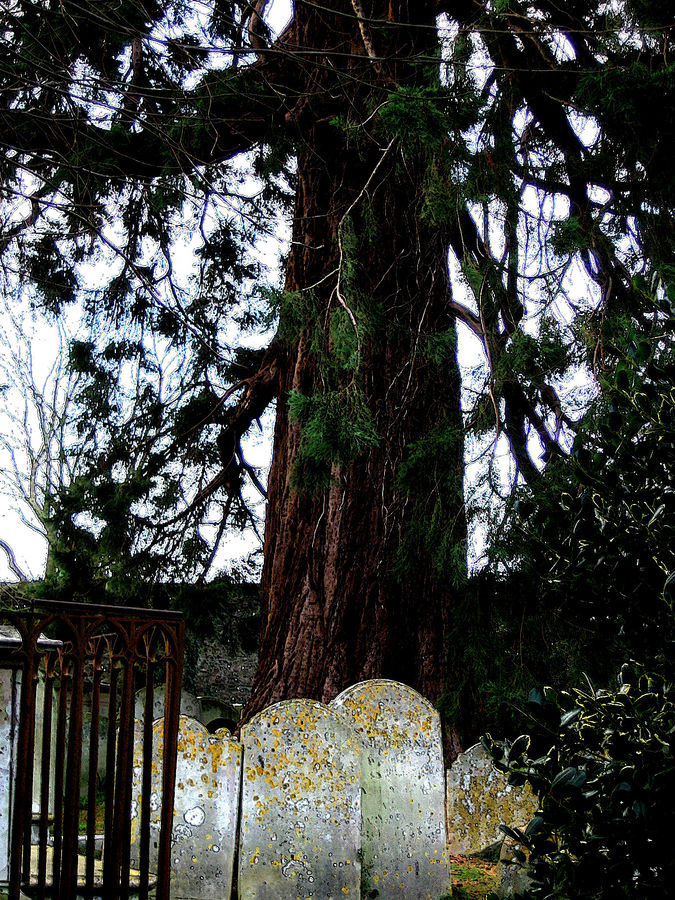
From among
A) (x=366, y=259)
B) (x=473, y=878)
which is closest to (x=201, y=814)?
(x=473, y=878)

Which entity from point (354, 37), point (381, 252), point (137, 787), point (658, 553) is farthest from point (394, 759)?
point (354, 37)

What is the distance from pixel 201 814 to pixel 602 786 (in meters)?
2.37

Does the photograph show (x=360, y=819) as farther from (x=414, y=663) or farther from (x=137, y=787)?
(x=414, y=663)

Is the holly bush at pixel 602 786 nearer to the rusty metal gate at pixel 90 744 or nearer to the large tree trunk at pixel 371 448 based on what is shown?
the rusty metal gate at pixel 90 744

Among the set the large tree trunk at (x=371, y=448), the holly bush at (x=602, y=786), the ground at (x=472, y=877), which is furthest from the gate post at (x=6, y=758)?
the large tree trunk at (x=371, y=448)

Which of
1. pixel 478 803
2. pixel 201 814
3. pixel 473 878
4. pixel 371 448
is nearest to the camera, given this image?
pixel 201 814

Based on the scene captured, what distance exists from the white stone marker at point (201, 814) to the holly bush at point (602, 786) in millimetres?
1810

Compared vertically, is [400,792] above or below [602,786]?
below

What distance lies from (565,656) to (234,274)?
539 centimetres

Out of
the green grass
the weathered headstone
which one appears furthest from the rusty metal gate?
the weathered headstone

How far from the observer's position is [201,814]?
14.0 ft

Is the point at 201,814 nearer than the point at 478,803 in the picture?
Yes

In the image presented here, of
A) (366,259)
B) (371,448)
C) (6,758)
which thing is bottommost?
(6,758)

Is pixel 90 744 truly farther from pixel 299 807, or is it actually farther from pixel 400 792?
pixel 400 792
